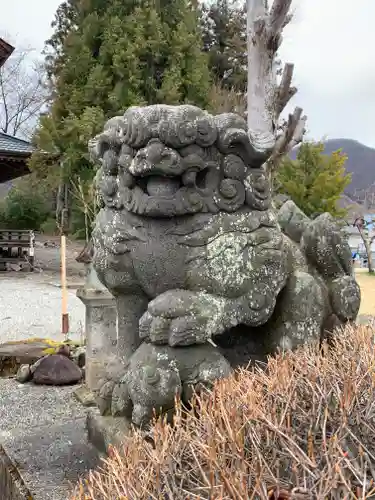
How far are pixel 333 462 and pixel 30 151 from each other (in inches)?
502

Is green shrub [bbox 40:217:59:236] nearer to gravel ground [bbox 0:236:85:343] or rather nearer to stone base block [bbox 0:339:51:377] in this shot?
gravel ground [bbox 0:236:85:343]

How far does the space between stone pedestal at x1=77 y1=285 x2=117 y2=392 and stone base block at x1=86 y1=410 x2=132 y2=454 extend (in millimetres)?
1288

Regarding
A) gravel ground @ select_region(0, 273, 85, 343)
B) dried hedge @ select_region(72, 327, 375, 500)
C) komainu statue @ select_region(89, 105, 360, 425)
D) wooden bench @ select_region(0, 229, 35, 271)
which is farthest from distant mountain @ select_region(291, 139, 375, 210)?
dried hedge @ select_region(72, 327, 375, 500)

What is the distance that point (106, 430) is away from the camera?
2055 millimetres

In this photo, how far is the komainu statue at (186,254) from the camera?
185 centimetres

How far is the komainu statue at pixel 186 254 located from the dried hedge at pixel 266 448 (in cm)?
41

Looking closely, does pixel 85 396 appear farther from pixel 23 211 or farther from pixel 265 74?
pixel 23 211

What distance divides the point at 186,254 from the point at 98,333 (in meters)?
1.85

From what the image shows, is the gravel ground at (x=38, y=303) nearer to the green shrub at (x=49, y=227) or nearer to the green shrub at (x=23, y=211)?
the green shrub at (x=49, y=227)

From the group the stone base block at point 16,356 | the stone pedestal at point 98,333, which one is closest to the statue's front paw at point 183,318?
the stone pedestal at point 98,333

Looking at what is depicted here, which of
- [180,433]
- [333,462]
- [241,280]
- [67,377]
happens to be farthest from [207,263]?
[67,377]

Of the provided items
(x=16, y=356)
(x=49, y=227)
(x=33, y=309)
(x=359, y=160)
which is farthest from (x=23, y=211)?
(x=359, y=160)

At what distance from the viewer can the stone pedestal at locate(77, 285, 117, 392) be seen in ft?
11.5

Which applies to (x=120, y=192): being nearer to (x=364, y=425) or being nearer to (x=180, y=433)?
(x=180, y=433)
